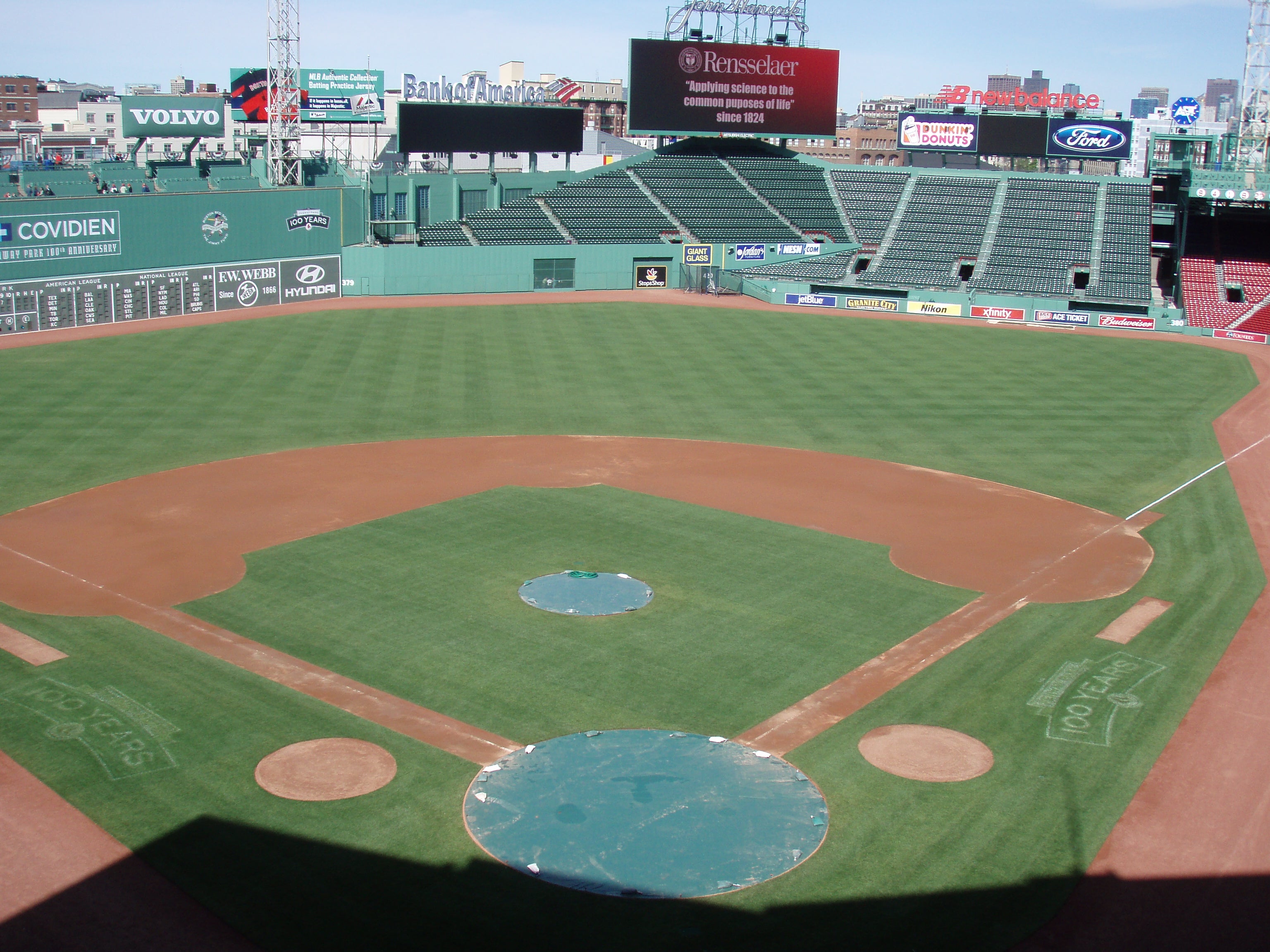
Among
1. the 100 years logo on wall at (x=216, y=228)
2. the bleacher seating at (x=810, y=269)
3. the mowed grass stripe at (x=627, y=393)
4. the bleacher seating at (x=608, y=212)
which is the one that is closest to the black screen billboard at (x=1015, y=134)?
the bleacher seating at (x=810, y=269)

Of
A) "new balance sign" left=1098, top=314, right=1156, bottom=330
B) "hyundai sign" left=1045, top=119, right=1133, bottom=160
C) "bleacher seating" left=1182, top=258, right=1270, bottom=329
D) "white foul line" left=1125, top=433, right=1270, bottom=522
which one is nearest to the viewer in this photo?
"white foul line" left=1125, top=433, right=1270, bottom=522

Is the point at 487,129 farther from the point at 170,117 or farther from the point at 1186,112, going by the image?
the point at 1186,112

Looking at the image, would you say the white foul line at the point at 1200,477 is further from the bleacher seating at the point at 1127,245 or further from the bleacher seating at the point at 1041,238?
the bleacher seating at the point at 1041,238

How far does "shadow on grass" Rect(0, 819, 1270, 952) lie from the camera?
35.7ft

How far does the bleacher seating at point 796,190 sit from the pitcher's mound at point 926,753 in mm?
55010

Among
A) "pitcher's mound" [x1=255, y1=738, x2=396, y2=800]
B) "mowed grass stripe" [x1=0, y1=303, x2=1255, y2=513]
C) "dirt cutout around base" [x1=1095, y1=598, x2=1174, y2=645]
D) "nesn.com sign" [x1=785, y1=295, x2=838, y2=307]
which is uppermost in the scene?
"nesn.com sign" [x1=785, y1=295, x2=838, y2=307]

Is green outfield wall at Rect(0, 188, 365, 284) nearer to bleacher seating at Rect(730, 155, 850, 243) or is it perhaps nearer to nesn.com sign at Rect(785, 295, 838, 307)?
nesn.com sign at Rect(785, 295, 838, 307)

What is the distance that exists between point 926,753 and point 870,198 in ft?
201

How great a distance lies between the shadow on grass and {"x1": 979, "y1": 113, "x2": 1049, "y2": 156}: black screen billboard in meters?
65.0

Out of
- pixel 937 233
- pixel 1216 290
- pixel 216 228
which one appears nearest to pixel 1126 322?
pixel 1216 290

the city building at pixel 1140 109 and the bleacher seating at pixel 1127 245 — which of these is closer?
the bleacher seating at pixel 1127 245

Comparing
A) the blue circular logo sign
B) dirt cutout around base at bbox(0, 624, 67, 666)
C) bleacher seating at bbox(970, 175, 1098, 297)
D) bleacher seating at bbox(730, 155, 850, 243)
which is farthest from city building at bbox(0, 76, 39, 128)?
dirt cutout around base at bbox(0, 624, 67, 666)

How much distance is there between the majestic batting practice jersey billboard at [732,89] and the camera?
66812 mm

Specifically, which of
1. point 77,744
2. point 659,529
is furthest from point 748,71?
point 77,744
